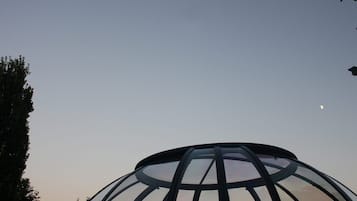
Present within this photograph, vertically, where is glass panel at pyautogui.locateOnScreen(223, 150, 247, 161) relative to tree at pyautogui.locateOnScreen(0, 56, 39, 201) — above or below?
below

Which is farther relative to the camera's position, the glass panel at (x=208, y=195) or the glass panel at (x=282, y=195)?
the glass panel at (x=208, y=195)

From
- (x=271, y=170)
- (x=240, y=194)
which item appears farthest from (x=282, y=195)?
(x=240, y=194)

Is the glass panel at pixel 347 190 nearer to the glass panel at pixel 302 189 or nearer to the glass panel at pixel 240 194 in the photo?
the glass panel at pixel 302 189

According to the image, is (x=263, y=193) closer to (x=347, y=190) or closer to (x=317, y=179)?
(x=317, y=179)

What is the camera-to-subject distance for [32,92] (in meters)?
20.8

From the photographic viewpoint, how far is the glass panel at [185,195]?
8768 millimetres

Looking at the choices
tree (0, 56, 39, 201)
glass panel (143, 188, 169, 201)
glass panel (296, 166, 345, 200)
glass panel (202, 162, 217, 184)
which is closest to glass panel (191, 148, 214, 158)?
glass panel (202, 162, 217, 184)

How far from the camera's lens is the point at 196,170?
9414mm

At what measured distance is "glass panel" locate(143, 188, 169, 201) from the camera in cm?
926

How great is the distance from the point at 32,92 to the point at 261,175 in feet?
47.8

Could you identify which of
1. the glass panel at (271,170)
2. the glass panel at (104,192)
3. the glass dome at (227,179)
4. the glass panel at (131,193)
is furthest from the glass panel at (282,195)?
the glass panel at (104,192)

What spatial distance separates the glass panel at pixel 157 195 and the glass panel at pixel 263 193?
1818 millimetres

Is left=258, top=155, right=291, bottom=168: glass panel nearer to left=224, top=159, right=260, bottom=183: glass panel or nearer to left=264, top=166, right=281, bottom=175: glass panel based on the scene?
left=264, top=166, right=281, bottom=175: glass panel

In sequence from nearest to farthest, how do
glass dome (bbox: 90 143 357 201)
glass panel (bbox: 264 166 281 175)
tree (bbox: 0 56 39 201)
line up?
glass dome (bbox: 90 143 357 201) < glass panel (bbox: 264 166 281 175) < tree (bbox: 0 56 39 201)
